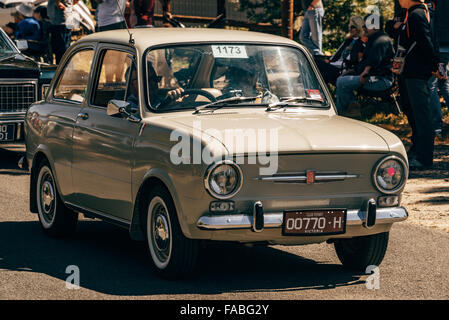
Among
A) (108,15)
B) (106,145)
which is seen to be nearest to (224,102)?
(106,145)

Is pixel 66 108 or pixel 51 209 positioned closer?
pixel 66 108

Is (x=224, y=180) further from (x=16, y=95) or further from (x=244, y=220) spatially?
(x=16, y=95)

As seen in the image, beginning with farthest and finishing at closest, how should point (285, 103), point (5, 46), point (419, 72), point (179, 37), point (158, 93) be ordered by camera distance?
point (5, 46), point (419, 72), point (179, 37), point (285, 103), point (158, 93)

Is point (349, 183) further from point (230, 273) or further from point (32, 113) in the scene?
point (32, 113)

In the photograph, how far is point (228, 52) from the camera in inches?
305

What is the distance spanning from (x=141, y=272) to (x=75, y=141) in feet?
4.82

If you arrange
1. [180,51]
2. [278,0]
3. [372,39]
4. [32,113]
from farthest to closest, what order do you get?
[278,0], [372,39], [32,113], [180,51]

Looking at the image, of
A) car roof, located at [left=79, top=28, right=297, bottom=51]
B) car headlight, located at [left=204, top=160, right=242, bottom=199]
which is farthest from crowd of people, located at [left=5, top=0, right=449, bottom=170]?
car headlight, located at [left=204, top=160, right=242, bottom=199]

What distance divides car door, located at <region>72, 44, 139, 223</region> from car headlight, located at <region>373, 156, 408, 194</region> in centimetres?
182

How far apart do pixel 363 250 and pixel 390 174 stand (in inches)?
27.3

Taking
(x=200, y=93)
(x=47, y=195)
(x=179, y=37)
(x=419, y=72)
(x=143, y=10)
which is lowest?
(x=47, y=195)

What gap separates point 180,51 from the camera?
7.62 meters

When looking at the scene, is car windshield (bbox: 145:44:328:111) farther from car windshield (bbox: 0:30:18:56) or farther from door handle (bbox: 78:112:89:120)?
car windshield (bbox: 0:30:18:56)
